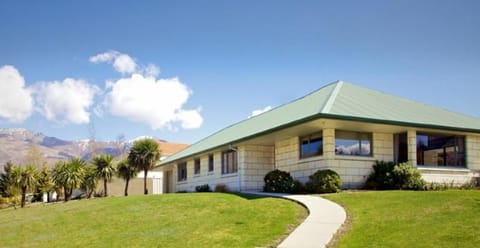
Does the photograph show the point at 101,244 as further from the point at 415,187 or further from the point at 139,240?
the point at 415,187

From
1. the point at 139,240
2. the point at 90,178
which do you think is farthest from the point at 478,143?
the point at 90,178

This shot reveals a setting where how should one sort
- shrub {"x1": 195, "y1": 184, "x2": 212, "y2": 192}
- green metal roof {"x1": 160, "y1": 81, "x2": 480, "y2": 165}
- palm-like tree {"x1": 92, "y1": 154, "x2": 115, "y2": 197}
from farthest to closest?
palm-like tree {"x1": 92, "y1": 154, "x2": 115, "y2": 197} < shrub {"x1": 195, "y1": 184, "x2": 212, "y2": 192} < green metal roof {"x1": 160, "y1": 81, "x2": 480, "y2": 165}

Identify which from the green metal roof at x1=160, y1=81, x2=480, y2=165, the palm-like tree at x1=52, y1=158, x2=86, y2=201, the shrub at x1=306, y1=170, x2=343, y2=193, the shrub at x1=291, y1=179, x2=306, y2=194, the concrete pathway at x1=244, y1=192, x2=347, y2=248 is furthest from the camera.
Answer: the palm-like tree at x1=52, y1=158, x2=86, y2=201

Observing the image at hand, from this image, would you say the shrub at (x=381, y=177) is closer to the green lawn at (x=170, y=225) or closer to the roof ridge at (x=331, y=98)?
the roof ridge at (x=331, y=98)

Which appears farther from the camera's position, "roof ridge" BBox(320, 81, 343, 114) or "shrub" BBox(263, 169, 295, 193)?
"shrub" BBox(263, 169, 295, 193)

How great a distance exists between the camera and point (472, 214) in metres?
13.5

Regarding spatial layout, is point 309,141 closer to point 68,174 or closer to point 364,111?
point 364,111

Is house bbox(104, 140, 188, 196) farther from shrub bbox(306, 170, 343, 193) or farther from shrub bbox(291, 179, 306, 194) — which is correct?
shrub bbox(306, 170, 343, 193)

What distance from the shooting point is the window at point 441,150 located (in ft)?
82.7

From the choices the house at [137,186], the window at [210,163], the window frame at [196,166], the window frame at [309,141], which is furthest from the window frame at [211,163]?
the house at [137,186]

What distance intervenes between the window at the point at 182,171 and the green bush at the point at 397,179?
778 inches

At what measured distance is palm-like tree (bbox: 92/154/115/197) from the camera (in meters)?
39.0

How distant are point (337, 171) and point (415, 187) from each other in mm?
3681

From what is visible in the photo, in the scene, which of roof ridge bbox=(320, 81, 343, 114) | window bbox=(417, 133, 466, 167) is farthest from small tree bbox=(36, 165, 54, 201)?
window bbox=(417, 133, 466, 167)
